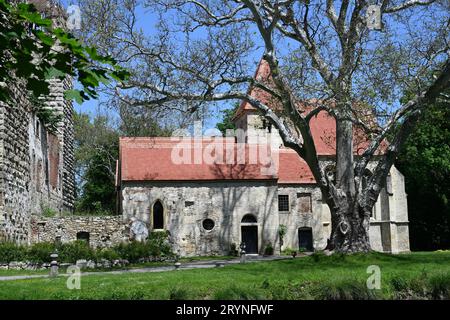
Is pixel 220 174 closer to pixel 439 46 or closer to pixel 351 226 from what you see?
pixel 351 226

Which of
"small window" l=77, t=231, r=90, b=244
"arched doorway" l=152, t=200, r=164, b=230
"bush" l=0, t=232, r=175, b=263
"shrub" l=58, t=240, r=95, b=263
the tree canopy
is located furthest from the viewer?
the tree canopy

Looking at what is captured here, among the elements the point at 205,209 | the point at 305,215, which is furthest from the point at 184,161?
the point at 305,215

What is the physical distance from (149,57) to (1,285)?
9.98 metres

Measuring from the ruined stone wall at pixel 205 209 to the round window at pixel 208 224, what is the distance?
152 millimetres

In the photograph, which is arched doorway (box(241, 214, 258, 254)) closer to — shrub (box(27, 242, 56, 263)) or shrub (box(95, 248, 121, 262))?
shrub (box(95, 248, 121, 262))

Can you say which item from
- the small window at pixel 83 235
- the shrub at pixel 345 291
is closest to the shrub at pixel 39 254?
the small window at pixel 83 235

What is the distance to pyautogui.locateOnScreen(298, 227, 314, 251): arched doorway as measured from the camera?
3994 cm

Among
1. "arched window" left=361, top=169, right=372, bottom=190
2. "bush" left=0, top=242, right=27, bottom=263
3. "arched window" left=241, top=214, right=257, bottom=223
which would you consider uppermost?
"arched window" left=361, top=169, right=372, bottom=190

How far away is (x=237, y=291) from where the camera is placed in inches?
503

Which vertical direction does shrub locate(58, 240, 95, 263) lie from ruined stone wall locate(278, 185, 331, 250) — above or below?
below

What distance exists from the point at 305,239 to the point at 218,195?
7039 mm

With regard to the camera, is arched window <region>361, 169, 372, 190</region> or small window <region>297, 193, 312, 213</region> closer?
arched window <region>361, 169, 372, 190</region>

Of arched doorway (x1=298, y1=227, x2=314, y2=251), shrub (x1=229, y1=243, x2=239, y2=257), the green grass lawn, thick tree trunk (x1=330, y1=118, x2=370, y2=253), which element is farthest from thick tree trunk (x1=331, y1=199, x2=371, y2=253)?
arched doorway (x1=298, y1=227, x2=314, y2=251)

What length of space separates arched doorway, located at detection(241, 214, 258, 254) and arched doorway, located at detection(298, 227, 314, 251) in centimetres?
364
